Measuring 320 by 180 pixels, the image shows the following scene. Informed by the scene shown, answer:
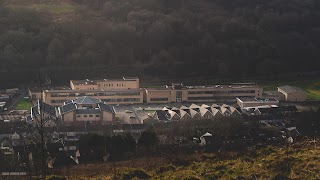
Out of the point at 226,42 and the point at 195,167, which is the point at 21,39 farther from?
the point at 195,167

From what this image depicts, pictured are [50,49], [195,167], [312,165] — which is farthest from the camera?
[50,49]

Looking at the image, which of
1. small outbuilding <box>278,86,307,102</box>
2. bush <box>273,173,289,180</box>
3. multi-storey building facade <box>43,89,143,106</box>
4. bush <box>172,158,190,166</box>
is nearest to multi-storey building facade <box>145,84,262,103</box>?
multi-storey building facade <box>43,89,143,106</box>

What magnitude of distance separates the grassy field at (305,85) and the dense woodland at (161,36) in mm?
1134

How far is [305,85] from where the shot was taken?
15.5 meters

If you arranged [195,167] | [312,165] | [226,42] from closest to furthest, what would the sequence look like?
[312,165] < [195,167] < [226,42]

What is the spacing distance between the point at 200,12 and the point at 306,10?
5.05 meters

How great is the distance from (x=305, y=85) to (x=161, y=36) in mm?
5849

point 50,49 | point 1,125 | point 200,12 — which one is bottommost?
point 1,125

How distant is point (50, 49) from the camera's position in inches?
655

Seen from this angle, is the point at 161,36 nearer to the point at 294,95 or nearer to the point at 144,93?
the point at 144,93

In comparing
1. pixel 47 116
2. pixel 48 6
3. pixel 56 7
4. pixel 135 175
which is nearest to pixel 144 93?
pixel 47 116

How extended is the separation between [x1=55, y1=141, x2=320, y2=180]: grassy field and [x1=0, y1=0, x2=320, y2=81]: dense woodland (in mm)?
9881

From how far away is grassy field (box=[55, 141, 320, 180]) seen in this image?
5219 mm

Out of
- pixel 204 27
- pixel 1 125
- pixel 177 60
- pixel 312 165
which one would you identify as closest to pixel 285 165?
pixel 312 165
